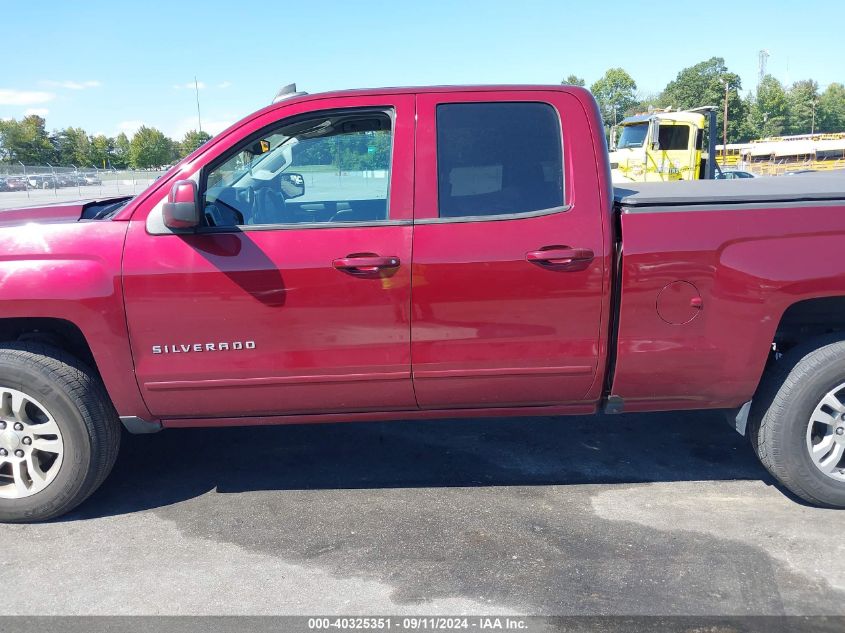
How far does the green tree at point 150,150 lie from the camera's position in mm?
67812

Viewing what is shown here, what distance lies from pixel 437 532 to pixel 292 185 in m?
1.84

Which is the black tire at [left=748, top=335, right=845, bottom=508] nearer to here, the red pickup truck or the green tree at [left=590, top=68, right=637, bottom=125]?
the red pickup truck

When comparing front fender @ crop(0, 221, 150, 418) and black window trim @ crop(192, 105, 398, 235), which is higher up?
black window trim @ crop(192, 105, 398, 235)

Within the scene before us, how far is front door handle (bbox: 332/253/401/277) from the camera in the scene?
3.05m

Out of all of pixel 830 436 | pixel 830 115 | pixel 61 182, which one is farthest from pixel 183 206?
pixel 830 115

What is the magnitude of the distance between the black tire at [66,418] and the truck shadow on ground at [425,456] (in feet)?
0.70

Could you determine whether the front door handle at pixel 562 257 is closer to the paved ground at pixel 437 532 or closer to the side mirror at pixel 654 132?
the paved ground at pixel 437 532

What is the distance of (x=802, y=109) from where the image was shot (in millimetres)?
105438

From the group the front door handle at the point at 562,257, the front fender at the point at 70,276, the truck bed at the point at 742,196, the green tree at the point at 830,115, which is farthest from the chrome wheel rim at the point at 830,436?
the green tree at the point at 830,115

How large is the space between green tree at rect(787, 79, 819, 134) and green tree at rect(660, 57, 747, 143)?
1210 cm

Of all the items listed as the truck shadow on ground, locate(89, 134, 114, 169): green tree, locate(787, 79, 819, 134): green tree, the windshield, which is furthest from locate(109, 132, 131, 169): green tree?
locate(787, 79, 819, 134): green tree

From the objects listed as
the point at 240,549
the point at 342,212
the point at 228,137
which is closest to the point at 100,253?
the point at 228,137

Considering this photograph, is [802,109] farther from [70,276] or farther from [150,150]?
[70,276]

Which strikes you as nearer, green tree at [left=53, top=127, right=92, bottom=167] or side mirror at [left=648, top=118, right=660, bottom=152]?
side mirror at [left=648, top=118, right=660, bottom=152]
